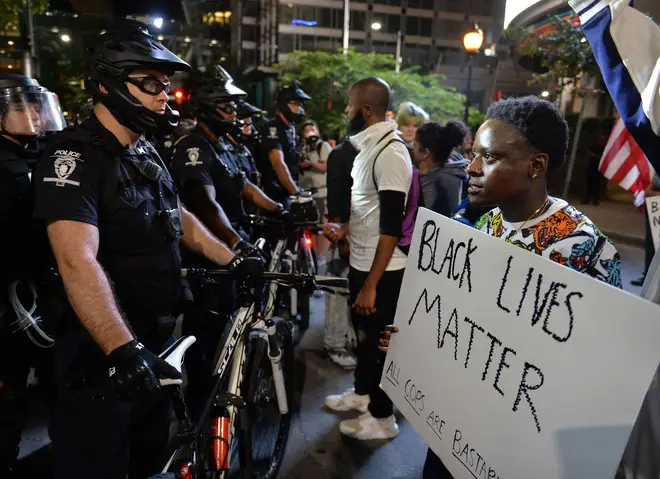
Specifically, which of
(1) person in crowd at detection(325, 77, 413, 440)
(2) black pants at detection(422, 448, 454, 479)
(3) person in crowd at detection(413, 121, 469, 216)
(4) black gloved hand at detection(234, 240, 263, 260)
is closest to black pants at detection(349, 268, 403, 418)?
(1) person in crowd at detection(325, 77, 413, 440)

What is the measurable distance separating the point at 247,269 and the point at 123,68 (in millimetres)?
1179

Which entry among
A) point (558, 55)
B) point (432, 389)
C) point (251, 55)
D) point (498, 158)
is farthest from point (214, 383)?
point (251, 55)

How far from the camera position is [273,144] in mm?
6219

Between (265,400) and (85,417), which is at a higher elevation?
(85,417)

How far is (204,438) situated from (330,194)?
248cm

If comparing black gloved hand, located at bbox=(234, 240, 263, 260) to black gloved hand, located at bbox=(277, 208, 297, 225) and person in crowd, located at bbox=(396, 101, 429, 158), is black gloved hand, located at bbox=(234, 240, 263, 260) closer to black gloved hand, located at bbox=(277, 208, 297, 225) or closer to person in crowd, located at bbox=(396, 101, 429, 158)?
black gloved hand, located at bbox=(277, 208, 297, 225)

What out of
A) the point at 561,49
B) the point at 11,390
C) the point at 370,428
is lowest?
the point at 370,428

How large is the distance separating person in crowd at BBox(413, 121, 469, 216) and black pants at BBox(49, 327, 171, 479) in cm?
268

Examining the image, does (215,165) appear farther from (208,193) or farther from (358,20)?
(358,20)

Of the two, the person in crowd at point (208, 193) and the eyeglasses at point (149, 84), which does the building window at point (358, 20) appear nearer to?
the person in crowd at point (208, 193)

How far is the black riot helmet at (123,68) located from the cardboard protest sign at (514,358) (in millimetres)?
1379

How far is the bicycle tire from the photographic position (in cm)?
265

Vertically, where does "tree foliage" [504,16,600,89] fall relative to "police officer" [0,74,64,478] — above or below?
above

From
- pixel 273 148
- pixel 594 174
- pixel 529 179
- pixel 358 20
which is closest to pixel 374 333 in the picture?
pixel 529 179
